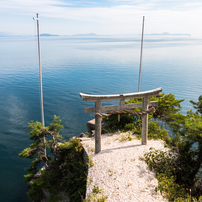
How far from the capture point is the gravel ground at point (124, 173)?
7961mm

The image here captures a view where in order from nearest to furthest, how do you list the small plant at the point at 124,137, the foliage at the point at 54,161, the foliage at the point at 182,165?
1. the foliage at the point at 182,165
2. the foliage at the point at 54,161
3. the small plant at the point at 124,137

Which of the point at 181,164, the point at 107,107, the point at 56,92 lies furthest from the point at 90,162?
the point at 56,92

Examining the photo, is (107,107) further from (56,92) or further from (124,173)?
(56,92)

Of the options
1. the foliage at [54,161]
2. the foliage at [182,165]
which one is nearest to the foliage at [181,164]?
the foliage at [182,165]

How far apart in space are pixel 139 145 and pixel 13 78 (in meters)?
46.3

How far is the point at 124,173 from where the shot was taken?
913 centimetres

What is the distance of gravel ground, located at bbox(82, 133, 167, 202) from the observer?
7.96 meters

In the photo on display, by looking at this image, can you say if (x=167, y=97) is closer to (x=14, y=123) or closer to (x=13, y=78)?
(x=14, y=123)

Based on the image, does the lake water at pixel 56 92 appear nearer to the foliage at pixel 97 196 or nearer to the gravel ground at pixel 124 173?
the gravel ground at pixel 124 173

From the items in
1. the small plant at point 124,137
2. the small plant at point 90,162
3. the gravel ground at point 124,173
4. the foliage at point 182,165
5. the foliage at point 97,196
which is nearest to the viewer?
the foliage at point 97,196

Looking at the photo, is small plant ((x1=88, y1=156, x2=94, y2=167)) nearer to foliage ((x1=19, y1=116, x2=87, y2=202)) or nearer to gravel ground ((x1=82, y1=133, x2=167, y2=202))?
gravel ground ((x1=82, y1=133, x2=167, y2=202))

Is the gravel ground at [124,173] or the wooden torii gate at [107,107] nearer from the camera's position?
the gravel ground at [124,173]

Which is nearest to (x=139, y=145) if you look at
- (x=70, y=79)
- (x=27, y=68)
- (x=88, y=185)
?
(x=88, y=185)

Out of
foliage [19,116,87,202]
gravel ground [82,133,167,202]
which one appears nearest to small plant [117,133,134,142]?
gravel ground [82,133,167,202]
